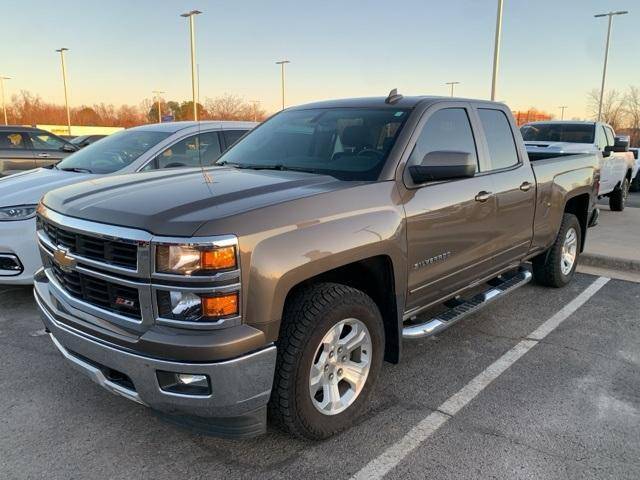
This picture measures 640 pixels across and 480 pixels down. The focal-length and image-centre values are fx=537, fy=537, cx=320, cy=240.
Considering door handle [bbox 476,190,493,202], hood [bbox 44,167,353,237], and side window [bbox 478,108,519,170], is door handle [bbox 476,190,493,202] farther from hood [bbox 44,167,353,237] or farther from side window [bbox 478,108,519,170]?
hood [bbox 44,167,353,237]

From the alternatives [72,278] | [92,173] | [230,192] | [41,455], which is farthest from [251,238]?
[92,173]

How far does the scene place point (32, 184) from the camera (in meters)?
5.33

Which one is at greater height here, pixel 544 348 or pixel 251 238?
pixel 251 238

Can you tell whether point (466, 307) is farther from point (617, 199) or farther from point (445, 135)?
point (617, 199)

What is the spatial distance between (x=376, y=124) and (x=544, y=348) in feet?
7.47

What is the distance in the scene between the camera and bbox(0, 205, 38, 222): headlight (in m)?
4.89

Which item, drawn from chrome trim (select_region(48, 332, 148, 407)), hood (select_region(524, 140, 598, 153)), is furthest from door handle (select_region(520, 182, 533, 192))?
hood (select_region(524, 140, 598, 153))

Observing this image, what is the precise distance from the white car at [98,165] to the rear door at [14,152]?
552 cm

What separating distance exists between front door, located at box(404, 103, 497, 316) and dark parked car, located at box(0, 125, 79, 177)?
919 cm

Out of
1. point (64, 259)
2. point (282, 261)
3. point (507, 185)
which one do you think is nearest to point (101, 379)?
point (64, 259)

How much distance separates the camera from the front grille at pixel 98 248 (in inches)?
97.0

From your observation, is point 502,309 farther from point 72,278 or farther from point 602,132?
point 602,132

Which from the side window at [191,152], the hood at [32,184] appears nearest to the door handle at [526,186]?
the side window at [191,152]

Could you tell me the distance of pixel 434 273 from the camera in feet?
11.8
